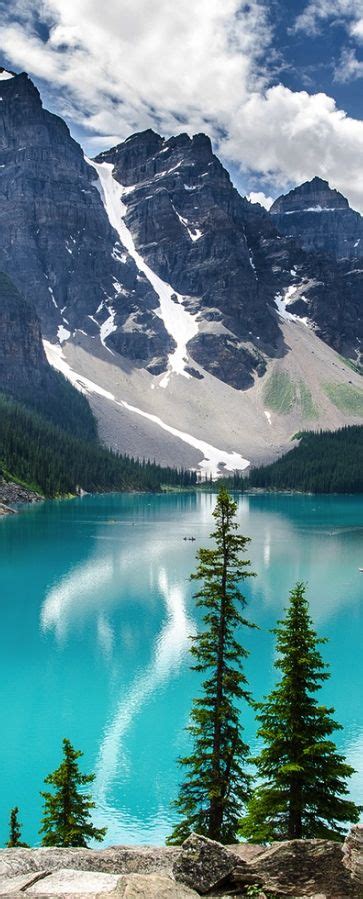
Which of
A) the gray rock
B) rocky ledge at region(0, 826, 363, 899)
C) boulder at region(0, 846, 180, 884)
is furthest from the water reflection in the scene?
the gray rock

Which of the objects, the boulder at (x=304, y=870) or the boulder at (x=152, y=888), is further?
the boulder at (x=304, y=870)

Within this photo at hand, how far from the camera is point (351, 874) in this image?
35.8 ft

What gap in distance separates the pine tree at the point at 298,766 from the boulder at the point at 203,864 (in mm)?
5886

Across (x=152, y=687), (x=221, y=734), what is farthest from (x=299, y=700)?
(x=152, y=687)

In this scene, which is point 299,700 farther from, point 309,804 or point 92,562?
point 92,562

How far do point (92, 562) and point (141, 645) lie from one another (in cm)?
3988

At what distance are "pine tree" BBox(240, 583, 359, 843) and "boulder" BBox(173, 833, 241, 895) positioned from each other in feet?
19.3

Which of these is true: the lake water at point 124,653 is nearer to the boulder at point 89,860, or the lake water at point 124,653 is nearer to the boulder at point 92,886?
the boulder at point 89,860

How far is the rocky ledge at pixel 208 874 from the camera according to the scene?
10266 millimetres

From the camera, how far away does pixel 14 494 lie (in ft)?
527

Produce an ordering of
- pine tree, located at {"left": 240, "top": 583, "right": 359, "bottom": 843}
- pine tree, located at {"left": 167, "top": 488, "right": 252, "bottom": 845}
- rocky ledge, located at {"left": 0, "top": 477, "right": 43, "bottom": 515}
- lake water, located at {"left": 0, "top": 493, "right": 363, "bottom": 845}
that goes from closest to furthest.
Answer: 1. pine tree, located at {"left": 240, "top": 583, "right": 359, "bottom": 843}
2. pine tree, located at {"left": 167, "top": 488, "right": 252, "bottom": 845}
3. lake water, located at {"left": 0, "top": 493, "right": 363, "bottom": 845}
4. rocky ledge, located at {"left": 0, "top": 477, "right": 43, "bottom": 515}

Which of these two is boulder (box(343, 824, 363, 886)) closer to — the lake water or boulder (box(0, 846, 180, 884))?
boulder (box(0, 846, 180, 884))

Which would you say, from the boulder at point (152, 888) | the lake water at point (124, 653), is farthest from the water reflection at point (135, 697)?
the boulder at point (152, 888)

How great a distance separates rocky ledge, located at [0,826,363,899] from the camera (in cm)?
1027
